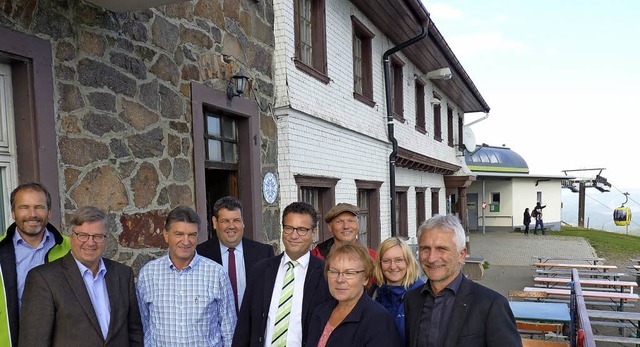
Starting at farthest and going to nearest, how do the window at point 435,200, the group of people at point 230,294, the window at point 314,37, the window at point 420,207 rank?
the window at point 435,200 → the window at point 420,207 → the window at point 314,37 → the group of people at point 230,294

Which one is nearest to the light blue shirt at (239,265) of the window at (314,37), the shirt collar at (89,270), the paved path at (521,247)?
the shirt collar at (89,270)

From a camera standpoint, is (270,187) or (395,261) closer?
(395,261)

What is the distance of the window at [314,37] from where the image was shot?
6.87m

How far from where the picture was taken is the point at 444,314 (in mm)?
2127

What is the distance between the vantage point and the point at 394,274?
2895 millimetres

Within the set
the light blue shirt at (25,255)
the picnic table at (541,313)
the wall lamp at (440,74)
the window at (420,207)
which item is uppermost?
the wall lamp at (440,74)

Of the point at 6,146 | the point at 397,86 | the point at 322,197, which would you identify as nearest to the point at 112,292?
the point at 6,146

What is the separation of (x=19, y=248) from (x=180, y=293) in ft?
2.95

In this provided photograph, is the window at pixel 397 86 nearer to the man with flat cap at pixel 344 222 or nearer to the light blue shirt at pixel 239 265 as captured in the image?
the man with flat cap at pixel 344 222

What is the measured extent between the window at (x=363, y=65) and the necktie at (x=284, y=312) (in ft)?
20.3

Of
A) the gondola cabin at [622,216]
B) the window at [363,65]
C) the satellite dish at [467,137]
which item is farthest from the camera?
the gondola cabin at [622,216]

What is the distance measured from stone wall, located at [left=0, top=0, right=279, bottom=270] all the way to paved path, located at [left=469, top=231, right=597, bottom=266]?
13.2 m

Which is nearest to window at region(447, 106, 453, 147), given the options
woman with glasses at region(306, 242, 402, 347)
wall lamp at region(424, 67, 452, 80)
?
wall lamp at region(424, 67, 452, 80)

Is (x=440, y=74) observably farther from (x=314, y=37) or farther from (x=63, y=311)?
(x=63, y=311)
